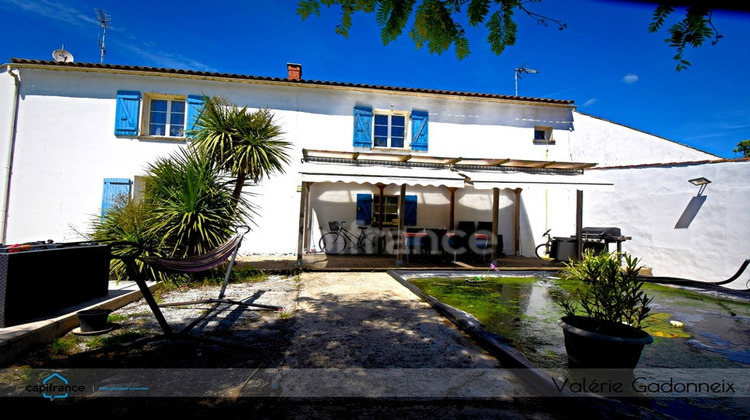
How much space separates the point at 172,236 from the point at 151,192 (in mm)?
1333

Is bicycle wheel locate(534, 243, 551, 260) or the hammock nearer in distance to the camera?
the hammock

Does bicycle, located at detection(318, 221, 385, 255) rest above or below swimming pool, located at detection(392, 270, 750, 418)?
above

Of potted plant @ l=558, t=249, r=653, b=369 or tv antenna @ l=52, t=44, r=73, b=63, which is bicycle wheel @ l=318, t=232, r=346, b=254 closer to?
potted plant @ l=558, t=249, r=653, b=369

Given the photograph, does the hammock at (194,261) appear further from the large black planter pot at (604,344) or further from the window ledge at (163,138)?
the window ledge at (163,138)

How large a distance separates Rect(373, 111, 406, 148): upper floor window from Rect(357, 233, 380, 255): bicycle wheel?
11.9ft

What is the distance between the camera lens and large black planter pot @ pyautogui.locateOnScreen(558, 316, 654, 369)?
270 centimetres

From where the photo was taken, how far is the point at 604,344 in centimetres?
275

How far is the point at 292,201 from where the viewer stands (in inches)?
456

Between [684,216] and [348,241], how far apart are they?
10809 millimetres

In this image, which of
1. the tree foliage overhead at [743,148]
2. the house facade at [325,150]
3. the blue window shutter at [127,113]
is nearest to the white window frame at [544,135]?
the house facade at [325,150]

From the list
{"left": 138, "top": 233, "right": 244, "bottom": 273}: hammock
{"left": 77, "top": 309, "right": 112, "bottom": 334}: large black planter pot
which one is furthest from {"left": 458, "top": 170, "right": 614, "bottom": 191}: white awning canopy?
{"left": 77, "top": 309, "right": 112, "bottom": 334}: large black planter pot

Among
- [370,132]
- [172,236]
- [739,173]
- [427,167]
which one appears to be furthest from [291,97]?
[739,173]

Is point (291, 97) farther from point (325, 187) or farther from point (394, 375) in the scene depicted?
point (394, 375)

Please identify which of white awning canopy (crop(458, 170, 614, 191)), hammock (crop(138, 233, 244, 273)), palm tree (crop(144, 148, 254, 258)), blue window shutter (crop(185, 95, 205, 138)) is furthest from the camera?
blue window shutter (crop(185, 95, 205, 138))
